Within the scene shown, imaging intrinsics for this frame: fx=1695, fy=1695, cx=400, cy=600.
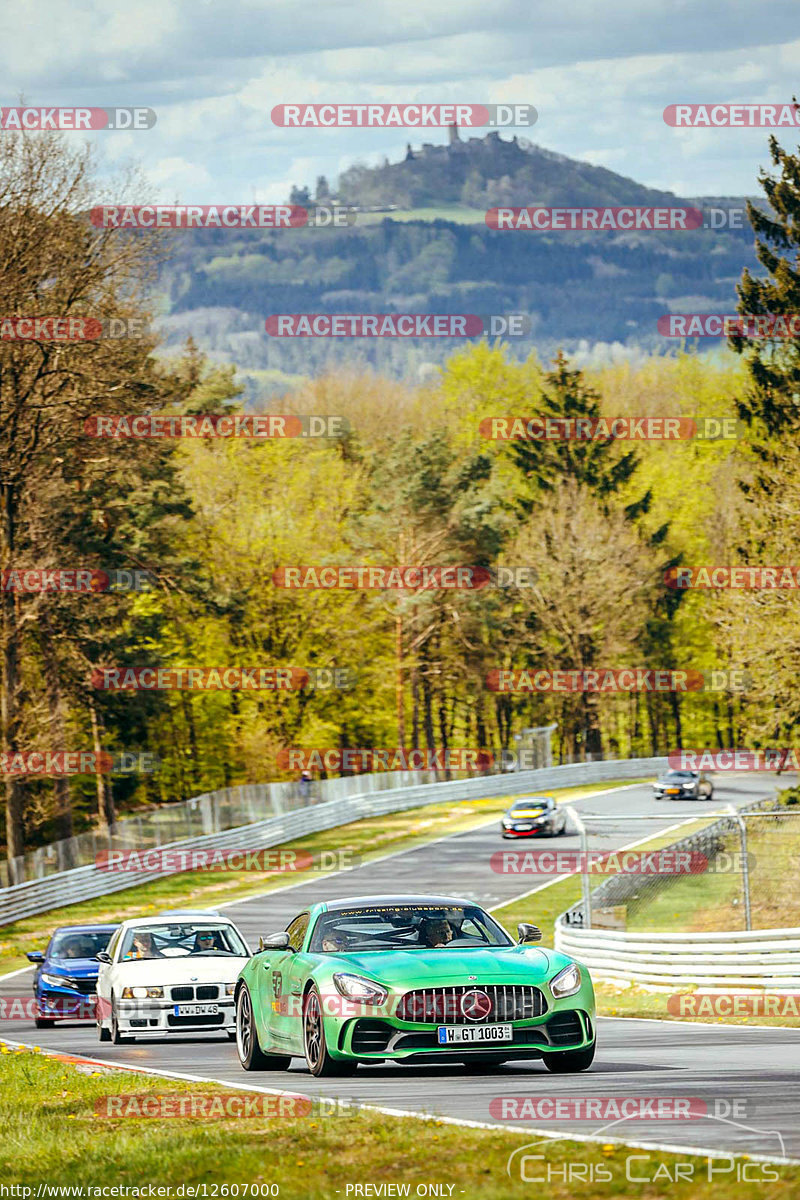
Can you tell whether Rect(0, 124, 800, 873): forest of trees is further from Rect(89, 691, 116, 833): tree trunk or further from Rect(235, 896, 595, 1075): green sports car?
Rect(235, 896, 595, 1075): green sports car

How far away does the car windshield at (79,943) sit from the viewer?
23.1 m

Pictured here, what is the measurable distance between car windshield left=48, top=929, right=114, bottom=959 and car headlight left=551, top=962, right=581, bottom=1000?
12942 millimetres

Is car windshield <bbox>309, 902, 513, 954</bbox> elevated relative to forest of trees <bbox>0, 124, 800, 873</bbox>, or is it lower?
lower

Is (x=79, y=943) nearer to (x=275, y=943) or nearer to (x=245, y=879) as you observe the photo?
(x=275, y=943)

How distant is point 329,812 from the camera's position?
5869cm

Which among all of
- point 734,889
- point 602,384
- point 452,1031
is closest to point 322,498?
point 602,384

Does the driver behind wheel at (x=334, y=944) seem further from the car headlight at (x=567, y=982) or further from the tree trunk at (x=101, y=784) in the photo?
the tree trunk at (x=101, y=784)

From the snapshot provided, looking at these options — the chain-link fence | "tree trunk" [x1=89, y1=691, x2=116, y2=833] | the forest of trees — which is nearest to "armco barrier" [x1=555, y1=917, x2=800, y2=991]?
the chain-link fence

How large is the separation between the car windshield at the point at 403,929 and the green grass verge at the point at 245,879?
80.0 ft

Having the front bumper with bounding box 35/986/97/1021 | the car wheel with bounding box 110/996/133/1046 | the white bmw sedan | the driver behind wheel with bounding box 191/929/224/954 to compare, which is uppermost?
the driver behind wheel with bounding box 191/929/224/954

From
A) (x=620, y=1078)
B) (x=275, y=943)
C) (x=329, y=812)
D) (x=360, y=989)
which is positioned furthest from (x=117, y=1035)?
(x=329, y=812)

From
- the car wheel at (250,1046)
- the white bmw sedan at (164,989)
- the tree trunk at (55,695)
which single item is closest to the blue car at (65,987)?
the white bmw sedan at (164,989)

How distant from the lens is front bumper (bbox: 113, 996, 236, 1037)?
1742 cm

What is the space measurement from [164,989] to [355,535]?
59.1 m
